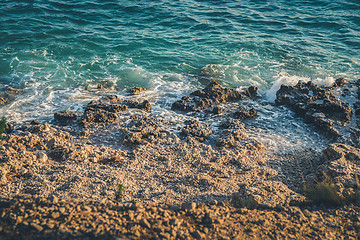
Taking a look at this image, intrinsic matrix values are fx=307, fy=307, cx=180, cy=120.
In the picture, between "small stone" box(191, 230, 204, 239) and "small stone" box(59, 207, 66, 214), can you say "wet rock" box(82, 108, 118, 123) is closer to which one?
"small stone" box(59, 207, 66, 214)

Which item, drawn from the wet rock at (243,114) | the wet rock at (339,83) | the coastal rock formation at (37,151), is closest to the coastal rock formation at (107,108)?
the coastal rock formation at (37,151)

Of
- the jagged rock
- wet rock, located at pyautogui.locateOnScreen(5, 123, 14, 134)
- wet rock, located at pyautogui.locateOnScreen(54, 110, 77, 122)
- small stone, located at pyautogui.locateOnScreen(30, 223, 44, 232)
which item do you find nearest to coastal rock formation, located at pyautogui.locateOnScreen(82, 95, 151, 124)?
wet rock, located at pyautogui.locateOnScreen(54, 110, 77, 122)

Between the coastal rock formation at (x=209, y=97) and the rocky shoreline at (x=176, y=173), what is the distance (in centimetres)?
5

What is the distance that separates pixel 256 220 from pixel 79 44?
12.3m

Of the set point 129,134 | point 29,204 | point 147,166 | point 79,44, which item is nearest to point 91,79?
point 79,44

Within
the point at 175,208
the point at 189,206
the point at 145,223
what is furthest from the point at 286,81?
the point at 145,223

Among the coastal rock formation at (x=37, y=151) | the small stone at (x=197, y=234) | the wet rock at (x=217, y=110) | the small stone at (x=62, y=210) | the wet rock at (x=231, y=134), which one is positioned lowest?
the wet rock at (x=217, y=110)

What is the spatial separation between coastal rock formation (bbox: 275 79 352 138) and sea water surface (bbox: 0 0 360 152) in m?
0.45

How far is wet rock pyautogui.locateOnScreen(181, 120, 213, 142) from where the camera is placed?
26.0 ft

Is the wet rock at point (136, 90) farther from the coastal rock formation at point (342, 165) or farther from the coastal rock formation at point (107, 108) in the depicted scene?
the coastal rock formation at point (342, 165)

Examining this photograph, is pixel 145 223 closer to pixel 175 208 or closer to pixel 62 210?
pixel 175 208

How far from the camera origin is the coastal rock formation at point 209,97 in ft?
31.4

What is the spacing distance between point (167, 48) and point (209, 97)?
528cm

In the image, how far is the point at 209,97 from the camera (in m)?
10.1
